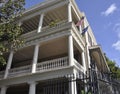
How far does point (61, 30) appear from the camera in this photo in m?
12.6

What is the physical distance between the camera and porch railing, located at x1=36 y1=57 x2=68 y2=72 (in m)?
11.5

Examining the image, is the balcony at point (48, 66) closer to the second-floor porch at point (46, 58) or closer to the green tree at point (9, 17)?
the second-floor porch at point (46, 58)

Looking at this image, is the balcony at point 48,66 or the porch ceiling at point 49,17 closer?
the balcony at point 48,66

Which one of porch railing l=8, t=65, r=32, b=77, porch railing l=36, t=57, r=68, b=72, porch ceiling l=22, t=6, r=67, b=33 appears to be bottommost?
porch railing l=8, t=65, r=32, b=77

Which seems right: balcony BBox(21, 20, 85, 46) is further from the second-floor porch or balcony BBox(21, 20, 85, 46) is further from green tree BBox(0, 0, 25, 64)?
green tree BBox(0, 0, 25, 64)

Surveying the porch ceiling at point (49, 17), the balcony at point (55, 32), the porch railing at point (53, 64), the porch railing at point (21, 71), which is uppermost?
the porch ceiling at point (49, 17)

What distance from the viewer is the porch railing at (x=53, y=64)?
11.5 metres

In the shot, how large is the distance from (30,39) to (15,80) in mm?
3622

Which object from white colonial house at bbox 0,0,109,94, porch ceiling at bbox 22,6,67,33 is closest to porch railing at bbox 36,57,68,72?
white colonial house at bbox 0,0,109,94

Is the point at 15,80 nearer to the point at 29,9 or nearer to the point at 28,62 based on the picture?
the point at 28,62

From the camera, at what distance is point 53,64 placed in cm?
1221

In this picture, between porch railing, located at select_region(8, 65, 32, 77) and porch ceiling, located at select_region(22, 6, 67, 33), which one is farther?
porch ceiling, located at select_region(22, 6, 67, 33)

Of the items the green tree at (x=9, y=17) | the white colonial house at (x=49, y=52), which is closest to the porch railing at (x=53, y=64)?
the white colonial house at (x=49, y=52)

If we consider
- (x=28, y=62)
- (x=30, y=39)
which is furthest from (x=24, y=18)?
(x=28, y=62)
